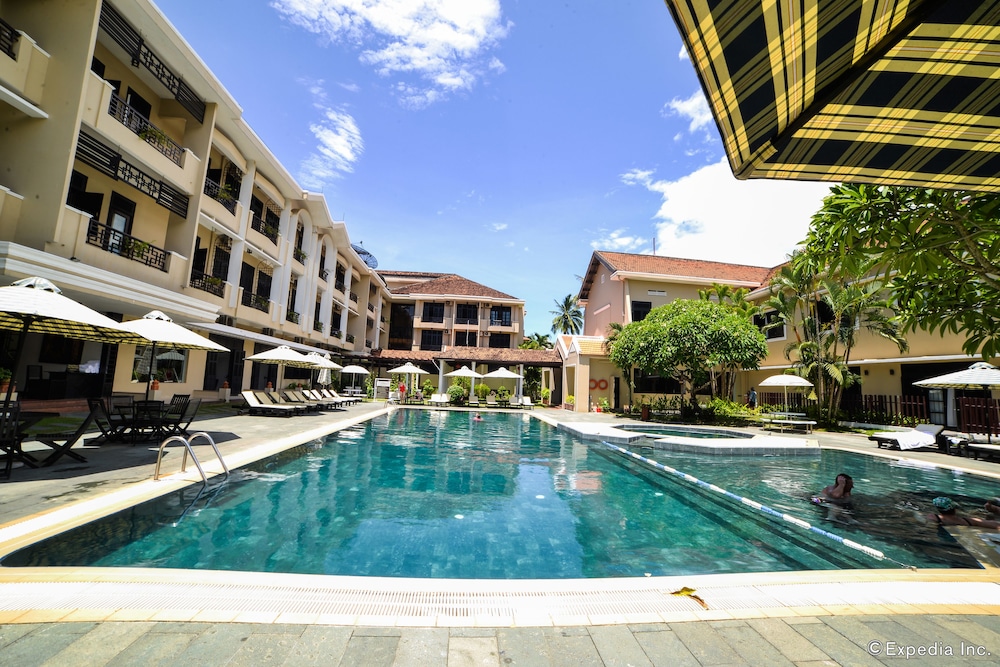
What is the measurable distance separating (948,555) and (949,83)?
5274mm

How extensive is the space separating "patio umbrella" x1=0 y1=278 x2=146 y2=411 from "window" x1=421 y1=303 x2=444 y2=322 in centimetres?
3356

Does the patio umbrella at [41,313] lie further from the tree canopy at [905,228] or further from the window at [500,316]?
the window at [500,316]

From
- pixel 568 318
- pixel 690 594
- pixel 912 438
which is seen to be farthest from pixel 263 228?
pixel 568 318

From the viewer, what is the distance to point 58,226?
10164 millimetres

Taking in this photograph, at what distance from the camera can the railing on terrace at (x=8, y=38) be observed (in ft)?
31.2

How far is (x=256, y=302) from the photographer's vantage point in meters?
20.3

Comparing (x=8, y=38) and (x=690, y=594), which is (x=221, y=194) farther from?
(x=690, y=594)

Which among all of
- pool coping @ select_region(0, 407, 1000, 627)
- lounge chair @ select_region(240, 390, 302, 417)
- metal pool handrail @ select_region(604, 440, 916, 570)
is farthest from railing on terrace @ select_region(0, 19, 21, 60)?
metal pool handrail @ select_region(604, 440, 916, 570)

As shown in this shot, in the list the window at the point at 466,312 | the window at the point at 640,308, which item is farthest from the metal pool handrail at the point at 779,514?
the window at the point at 466,312

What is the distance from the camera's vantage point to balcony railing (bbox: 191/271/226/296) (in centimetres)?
1612

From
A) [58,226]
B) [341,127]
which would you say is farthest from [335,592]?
[341,127]

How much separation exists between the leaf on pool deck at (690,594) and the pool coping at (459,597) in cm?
2

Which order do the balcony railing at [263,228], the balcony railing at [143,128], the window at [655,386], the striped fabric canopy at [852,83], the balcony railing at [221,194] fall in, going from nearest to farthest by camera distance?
the striped fabric canopy at [852,83]
the balcony railing at [143,128]
the balcony railing at [221,194]
the balcony railing at [263,228]
the window at [655,386]

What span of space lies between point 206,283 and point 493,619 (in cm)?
1816
